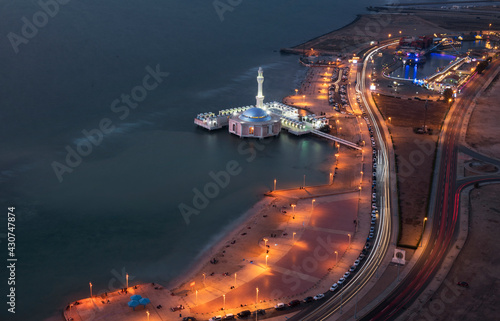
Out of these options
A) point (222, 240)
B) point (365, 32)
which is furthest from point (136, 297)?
point (365, 32)

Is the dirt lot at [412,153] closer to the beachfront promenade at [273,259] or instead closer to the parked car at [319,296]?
the beachfront promenade at [273,259]

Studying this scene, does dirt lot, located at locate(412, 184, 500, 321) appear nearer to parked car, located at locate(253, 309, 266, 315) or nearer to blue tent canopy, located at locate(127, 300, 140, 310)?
parked car, located at locate(253, 309, 266, 315)

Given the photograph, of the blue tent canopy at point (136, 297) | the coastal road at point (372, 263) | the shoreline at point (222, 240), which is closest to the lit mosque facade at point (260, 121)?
the coastal road at point (372, 263)

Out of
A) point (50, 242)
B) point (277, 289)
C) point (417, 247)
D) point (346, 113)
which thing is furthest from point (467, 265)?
point (346, 113)

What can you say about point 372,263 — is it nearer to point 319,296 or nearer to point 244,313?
point 319,296

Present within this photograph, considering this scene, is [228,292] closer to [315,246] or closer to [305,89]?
[315,246]
